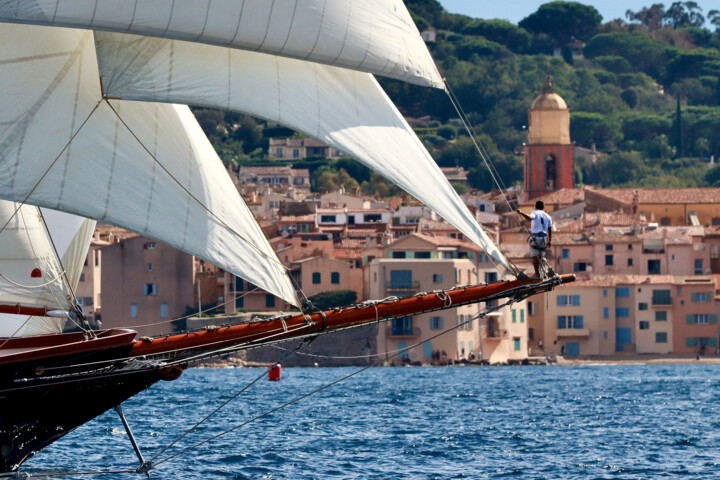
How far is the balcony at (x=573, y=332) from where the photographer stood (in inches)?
3238

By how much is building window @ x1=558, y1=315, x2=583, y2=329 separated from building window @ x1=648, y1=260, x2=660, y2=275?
7.86m

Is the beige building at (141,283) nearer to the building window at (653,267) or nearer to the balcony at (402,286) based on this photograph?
the balcony at (402,286)

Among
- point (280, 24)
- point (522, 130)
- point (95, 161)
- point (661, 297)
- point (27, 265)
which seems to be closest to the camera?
point (280, 24)

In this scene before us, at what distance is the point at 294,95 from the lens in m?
21.5

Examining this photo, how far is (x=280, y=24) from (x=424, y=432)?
1608cm

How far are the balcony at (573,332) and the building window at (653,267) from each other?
26.4 ft

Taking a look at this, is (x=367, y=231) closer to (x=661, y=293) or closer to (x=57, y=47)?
(x=661, y=293)

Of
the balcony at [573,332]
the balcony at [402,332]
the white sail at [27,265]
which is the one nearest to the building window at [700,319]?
the balcony at [573,332]

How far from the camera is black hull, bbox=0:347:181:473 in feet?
70.8

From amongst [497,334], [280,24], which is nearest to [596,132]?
[497,334]

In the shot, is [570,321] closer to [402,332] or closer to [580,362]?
[580,362]

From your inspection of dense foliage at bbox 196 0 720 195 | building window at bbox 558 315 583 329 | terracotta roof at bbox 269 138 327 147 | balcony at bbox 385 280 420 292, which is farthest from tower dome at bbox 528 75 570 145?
balcony at bbox 385 280 420 292

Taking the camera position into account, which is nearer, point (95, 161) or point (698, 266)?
point (95, 161)

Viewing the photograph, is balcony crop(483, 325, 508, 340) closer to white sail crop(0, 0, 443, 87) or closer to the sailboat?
the sailboat
